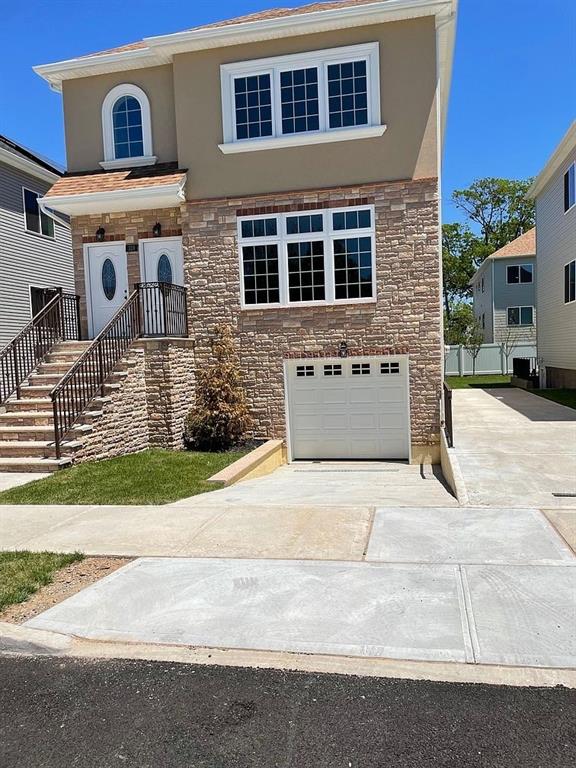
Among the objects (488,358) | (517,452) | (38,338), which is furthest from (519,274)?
(38,338)

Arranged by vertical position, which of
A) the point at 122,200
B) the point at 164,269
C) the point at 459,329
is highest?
the point at 122,200

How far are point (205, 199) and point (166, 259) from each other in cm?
175

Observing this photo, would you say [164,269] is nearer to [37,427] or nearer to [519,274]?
[37,427]

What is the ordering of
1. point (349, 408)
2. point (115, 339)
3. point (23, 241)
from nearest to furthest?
point (115, 339)
point (349, 408)
point (23, 241)

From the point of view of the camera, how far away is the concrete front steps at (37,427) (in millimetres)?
10164

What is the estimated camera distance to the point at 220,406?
13.1 m

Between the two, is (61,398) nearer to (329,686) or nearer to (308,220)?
(308,220)

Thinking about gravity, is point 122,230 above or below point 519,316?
above

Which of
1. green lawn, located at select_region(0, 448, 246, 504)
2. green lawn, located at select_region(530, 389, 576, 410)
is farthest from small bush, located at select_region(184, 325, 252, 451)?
green lawn, located at select_region(530, 389, 576, 410)

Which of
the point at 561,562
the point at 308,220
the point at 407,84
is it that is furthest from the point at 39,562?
the point at 407,84

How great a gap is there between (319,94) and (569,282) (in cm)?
1321

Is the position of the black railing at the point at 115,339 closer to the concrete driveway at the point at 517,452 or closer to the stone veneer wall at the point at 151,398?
the stone veneer wall at the point at 151,398

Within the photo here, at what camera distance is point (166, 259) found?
14.4 m

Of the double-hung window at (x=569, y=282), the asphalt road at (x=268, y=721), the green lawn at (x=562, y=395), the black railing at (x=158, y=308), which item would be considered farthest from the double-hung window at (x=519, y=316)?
the asphalt road at (x=268, y=721)
